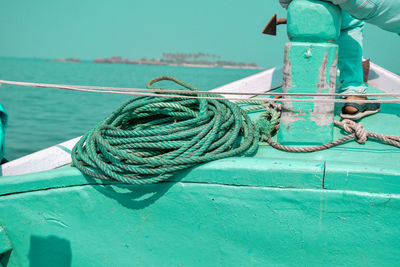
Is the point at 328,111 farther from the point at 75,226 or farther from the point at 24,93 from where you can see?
the point at 24,93

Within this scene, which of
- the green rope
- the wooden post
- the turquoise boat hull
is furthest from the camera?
the wooden post

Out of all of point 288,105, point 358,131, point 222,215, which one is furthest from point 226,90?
point 222,215

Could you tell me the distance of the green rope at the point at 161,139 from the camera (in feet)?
5.53

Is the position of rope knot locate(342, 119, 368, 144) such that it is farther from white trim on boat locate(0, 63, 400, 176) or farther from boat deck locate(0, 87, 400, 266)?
white trim on boat locate(0, 63, 400, 176)

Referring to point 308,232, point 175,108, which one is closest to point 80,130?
point 175,108

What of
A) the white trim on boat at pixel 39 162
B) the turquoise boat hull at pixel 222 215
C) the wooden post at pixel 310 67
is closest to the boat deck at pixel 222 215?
the turquoise boat hull at pixel 222 215

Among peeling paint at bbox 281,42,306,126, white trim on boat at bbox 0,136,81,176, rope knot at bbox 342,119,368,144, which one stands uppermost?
peeling paint at bbox 281,42,306,126

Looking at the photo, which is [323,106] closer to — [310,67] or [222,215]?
[310,67]

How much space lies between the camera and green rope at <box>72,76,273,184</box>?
5.53 ft

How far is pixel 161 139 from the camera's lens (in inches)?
69.9

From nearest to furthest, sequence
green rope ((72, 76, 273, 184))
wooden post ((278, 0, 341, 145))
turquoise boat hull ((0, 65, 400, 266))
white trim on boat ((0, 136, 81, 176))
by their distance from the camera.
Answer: turquoise boat hull ((0, 65, 400, 266)) → green rope ((72, 76, 273, 184)) → wooden post ((278, 0, 341, 145)) → white trim on boat ((0, 136, 81, 176))

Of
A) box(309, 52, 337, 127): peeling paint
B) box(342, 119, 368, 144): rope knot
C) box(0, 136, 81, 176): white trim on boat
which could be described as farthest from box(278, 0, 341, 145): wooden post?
box(0, 136, 81, 176): white trim on boat

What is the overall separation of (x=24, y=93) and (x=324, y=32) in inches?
715

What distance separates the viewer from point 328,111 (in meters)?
2.03
